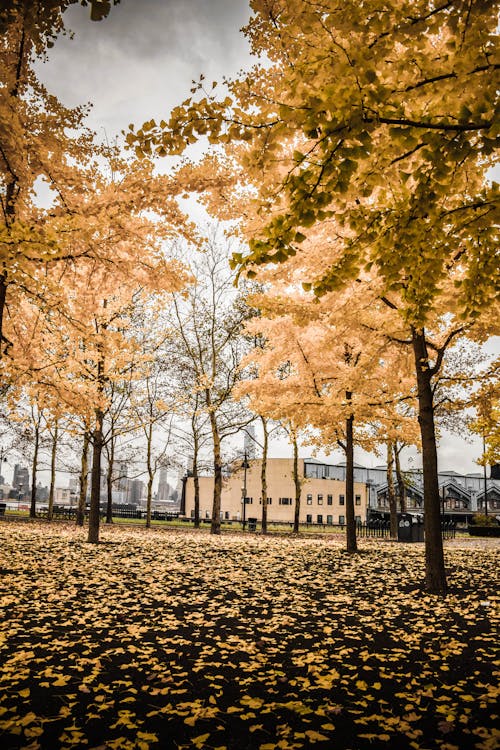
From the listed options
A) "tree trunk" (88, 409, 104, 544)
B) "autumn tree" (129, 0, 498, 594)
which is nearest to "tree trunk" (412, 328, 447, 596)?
"autumn tree" (129, 0, 498, 594)

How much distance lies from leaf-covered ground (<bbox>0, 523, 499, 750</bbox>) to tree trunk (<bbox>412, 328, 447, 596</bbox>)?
0.40 metres

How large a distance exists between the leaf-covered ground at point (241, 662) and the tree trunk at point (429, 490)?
402 millimetres

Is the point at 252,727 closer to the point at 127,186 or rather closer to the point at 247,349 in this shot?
the point at 127,186

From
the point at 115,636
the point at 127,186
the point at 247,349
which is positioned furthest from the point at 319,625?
the point at 247,349

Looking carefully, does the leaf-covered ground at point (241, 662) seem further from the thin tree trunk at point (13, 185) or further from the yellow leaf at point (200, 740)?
the thin tree trunk at point (13, 185)

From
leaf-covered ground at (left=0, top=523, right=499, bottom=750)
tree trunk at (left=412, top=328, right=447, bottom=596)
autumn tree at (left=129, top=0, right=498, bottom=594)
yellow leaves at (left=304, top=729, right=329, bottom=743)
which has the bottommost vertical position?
leaf-covered ground at (left=0, top=523, right=499, bottom=750)

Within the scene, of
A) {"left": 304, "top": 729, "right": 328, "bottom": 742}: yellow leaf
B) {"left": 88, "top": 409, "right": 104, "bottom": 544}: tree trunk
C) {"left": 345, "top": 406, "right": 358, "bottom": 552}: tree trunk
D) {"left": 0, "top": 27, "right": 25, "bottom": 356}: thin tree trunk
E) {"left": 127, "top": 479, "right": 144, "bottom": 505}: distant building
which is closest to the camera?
{"left": 304, "top": 729, "right": 328, "bottom": 742}: yellow leaf

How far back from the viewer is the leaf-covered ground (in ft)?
10.0

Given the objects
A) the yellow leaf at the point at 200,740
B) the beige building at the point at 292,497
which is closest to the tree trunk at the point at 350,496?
the yellow leaf at the point at 200,740

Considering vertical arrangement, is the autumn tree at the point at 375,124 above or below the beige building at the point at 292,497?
above

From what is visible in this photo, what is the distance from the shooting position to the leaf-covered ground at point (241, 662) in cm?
306

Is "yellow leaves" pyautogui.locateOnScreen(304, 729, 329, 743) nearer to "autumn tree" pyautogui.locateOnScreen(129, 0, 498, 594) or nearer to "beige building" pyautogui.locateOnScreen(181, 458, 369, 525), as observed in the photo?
"autumn tree" pyautogui.locateOnScreen(129, 0, 498, 594)

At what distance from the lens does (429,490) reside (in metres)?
8.05

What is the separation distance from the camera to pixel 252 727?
3109mm
